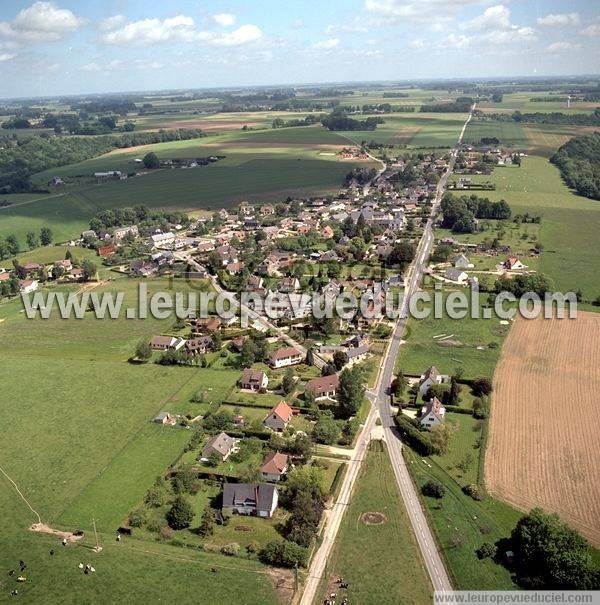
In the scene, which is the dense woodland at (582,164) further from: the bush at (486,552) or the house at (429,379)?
the bush at (486,552)

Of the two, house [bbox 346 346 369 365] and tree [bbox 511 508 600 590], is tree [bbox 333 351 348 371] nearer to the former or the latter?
house [bbox 346 346 369 365]

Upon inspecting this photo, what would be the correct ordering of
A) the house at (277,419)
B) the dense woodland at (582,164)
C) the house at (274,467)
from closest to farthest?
the house at (274,467) → the house at (277,419) → the dense woodland at (582,164)

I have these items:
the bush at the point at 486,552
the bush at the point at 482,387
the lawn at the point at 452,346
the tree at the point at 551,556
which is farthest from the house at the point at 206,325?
the tree at the point at 551,556

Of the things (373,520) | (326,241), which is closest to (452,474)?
(373,520)

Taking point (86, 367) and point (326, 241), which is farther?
point (326, 241)

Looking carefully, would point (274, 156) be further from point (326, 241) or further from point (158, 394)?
point (158, 394)

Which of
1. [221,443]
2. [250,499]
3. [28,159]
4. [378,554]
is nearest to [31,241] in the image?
[221,443]

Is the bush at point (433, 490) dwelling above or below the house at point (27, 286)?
below
